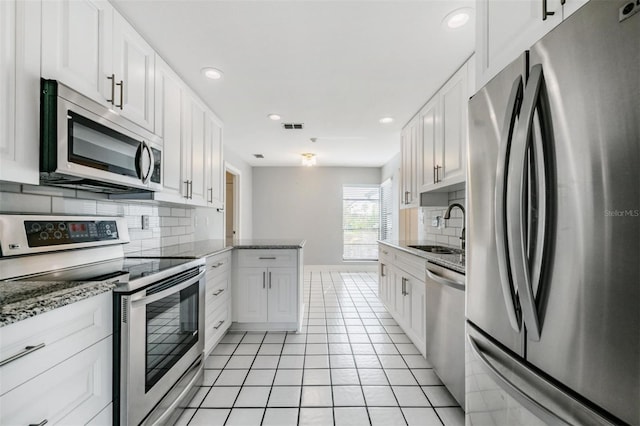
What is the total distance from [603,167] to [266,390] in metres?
2.11

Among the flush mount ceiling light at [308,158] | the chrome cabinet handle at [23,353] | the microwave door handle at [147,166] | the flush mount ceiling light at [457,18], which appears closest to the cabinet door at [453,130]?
the flush mount ceiling light at [457,18]

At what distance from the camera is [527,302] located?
816 mm

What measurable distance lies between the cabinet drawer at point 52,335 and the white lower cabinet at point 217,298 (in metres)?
1.16

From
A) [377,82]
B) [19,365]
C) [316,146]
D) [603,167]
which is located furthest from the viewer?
[316,146]

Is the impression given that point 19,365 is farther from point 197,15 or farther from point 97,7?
point 197,15

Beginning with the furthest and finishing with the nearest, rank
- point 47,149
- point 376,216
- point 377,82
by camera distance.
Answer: point 376,216 < point 377,82 < point 47,149

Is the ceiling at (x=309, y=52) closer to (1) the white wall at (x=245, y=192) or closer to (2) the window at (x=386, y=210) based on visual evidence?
(1) the white wall at (x=245, y=192)

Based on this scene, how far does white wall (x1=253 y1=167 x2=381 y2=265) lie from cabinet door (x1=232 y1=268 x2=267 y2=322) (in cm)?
384

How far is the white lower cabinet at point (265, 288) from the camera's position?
2.92m

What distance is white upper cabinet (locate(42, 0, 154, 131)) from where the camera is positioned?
126cm

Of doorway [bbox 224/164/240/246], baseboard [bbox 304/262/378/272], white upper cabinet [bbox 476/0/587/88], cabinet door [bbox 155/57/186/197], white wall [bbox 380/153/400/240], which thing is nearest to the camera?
white upper cabinet [bbox 476/0/587/88]

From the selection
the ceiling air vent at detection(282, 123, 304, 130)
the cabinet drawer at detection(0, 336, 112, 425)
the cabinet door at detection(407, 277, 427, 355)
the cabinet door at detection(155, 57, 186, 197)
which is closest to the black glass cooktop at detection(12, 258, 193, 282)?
the cabinet drawer at detection(0, 336, 112, 425)

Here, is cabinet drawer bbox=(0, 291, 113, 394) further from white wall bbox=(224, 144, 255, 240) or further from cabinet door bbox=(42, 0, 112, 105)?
white wall bbox=(224, 144, 255, 240)

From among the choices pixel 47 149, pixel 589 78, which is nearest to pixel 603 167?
pixel 589 78
